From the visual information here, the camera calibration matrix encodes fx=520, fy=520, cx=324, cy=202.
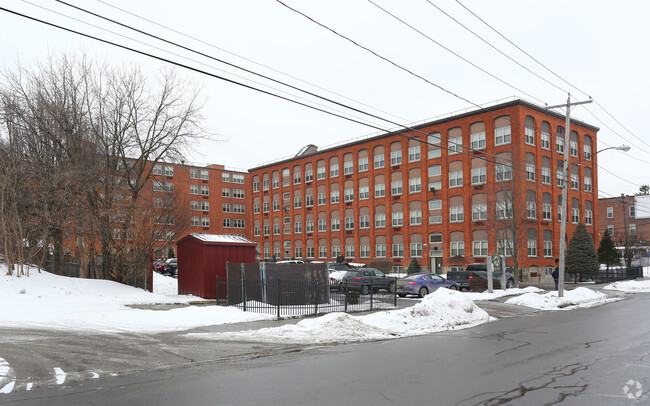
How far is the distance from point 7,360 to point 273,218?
73.0 meters

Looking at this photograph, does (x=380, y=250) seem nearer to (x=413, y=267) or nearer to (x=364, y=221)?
(x=364, y=221)

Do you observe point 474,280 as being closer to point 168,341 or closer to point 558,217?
point 168,341

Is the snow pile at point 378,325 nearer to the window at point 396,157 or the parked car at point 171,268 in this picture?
the parked car at point 171,268

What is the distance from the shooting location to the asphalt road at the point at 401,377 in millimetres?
6914

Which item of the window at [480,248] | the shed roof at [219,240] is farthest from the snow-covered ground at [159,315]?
the window at [480,248]

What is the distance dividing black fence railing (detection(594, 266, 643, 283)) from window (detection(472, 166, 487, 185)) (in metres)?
13.9

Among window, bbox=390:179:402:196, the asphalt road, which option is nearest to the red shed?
the asphalt road

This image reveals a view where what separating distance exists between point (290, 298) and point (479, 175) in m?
40.1

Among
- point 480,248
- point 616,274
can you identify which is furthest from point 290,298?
point 616,274

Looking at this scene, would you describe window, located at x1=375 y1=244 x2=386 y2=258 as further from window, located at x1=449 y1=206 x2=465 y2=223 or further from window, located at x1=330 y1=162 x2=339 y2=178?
window, located at x1=330 y1=162 x2=339 y2=178

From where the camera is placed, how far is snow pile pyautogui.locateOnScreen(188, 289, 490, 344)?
13.0m

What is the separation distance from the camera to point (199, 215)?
88.2 metres

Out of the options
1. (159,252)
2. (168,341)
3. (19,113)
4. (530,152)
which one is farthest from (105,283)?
(530,152)

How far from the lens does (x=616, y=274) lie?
4681cm
